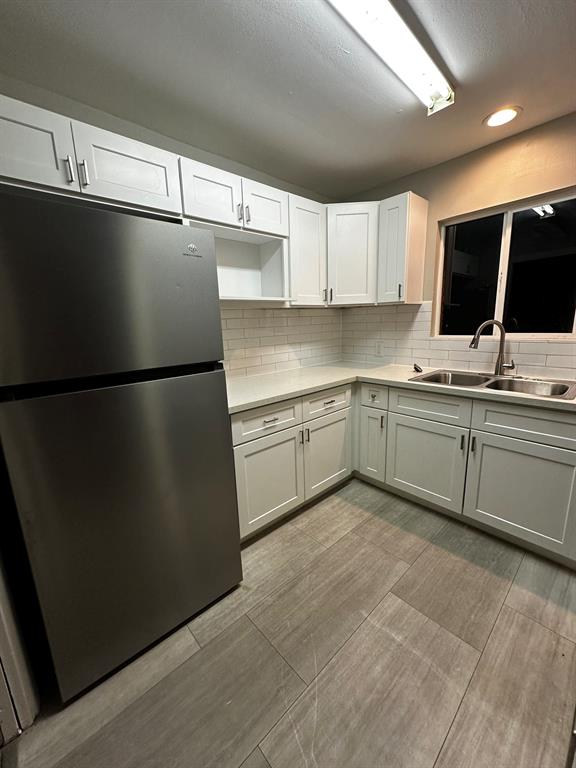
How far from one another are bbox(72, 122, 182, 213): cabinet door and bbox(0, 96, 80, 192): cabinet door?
40mm

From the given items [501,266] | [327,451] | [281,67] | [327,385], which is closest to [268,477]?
[327,451]

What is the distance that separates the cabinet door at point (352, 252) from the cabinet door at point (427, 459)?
1017 mm

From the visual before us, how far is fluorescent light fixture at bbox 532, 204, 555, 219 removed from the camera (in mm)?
1970

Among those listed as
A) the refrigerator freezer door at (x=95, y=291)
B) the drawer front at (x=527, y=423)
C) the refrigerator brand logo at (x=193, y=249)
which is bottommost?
the drawer front at (x=527, y=423)

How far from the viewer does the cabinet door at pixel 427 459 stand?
1940mm

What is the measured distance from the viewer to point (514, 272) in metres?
2.15

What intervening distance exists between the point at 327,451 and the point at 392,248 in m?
1.60

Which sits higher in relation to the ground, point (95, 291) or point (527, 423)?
point (95, 291)

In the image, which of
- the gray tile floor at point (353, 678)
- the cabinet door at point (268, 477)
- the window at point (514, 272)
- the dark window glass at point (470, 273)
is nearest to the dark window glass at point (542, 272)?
the window at point (514, 272)

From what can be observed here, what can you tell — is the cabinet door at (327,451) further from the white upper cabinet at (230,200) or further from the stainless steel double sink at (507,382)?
the white upper cabinet at (230,200)

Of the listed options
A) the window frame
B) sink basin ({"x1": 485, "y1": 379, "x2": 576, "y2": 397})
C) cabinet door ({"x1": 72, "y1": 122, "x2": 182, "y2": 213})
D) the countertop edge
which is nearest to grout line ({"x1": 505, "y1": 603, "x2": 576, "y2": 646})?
the countertop edge

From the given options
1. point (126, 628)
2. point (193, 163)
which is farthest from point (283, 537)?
point (193, 163)

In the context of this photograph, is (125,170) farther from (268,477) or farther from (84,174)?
(268,477)

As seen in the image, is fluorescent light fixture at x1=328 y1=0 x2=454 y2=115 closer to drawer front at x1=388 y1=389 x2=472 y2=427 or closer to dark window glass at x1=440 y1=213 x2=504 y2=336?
dark window glass at x1=440 y1=213 x2=504 y2=336
